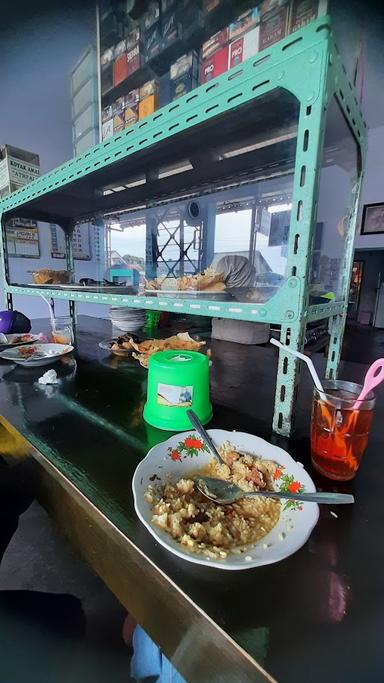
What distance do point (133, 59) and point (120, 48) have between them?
190 mm

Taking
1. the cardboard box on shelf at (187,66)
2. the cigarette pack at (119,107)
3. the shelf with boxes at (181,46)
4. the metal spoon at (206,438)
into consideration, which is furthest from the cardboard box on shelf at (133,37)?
the metal spoon at (206,438)

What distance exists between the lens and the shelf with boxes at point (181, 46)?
60 cm

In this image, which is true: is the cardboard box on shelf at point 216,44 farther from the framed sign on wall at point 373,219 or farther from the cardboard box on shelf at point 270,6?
the framed sign on wall at point 373,219

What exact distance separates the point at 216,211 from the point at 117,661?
4.27ft

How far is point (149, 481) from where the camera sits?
36cm

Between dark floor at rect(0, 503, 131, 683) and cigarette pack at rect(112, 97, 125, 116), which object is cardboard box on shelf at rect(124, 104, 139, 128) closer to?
cigarette pack at rect(112, 97, 125, 116)

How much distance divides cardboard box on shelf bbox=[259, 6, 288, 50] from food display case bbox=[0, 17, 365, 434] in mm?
143

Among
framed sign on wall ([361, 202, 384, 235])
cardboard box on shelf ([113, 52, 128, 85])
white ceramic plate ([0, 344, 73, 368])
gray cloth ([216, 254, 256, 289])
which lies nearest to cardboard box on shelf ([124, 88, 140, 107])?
cardboard box on shelf ([113, 52, 128, 85])

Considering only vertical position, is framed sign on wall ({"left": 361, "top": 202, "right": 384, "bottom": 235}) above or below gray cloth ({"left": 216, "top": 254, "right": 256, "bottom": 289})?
above

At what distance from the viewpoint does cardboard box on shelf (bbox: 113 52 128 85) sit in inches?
52.8

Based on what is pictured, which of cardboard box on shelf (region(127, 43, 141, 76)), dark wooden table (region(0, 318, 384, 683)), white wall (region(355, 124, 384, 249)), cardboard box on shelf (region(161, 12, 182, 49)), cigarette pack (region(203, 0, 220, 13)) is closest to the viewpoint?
dark wooden table (region(0, 318, 384, 683))

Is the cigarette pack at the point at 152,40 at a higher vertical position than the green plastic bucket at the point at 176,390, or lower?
higher

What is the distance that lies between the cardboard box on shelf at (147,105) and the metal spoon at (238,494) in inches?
40.5

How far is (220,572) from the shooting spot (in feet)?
0.89
